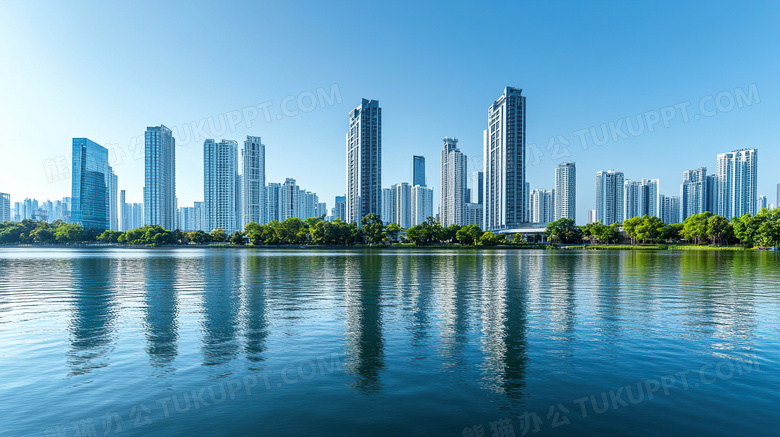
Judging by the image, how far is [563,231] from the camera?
187875 mm

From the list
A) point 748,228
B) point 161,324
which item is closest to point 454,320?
point 161,324

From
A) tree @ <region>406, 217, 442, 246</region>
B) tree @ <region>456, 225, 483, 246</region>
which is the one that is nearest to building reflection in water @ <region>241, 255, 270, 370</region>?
tree @ <region>406, 217, 442, 246</region>

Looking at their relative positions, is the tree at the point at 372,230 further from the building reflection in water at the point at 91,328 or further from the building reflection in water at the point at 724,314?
the building reflection in water at the point at 91,328

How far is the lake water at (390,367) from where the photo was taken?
881 cm

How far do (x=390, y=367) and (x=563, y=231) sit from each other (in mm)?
194297

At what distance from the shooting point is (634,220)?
174 meters

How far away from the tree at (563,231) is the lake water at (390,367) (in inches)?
6814

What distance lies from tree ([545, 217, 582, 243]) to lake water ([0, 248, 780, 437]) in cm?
17309

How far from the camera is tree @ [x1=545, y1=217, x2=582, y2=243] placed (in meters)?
188

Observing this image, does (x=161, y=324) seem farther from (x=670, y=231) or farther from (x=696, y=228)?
(x=670, y=231)

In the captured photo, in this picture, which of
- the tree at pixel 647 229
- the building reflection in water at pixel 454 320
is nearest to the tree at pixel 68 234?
the building reflection in water at pixel 454 320

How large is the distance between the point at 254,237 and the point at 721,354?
167 m

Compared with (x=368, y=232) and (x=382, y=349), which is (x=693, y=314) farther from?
(x=368, y=232)

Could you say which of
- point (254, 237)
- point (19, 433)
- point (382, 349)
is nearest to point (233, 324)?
point (382, 349)
